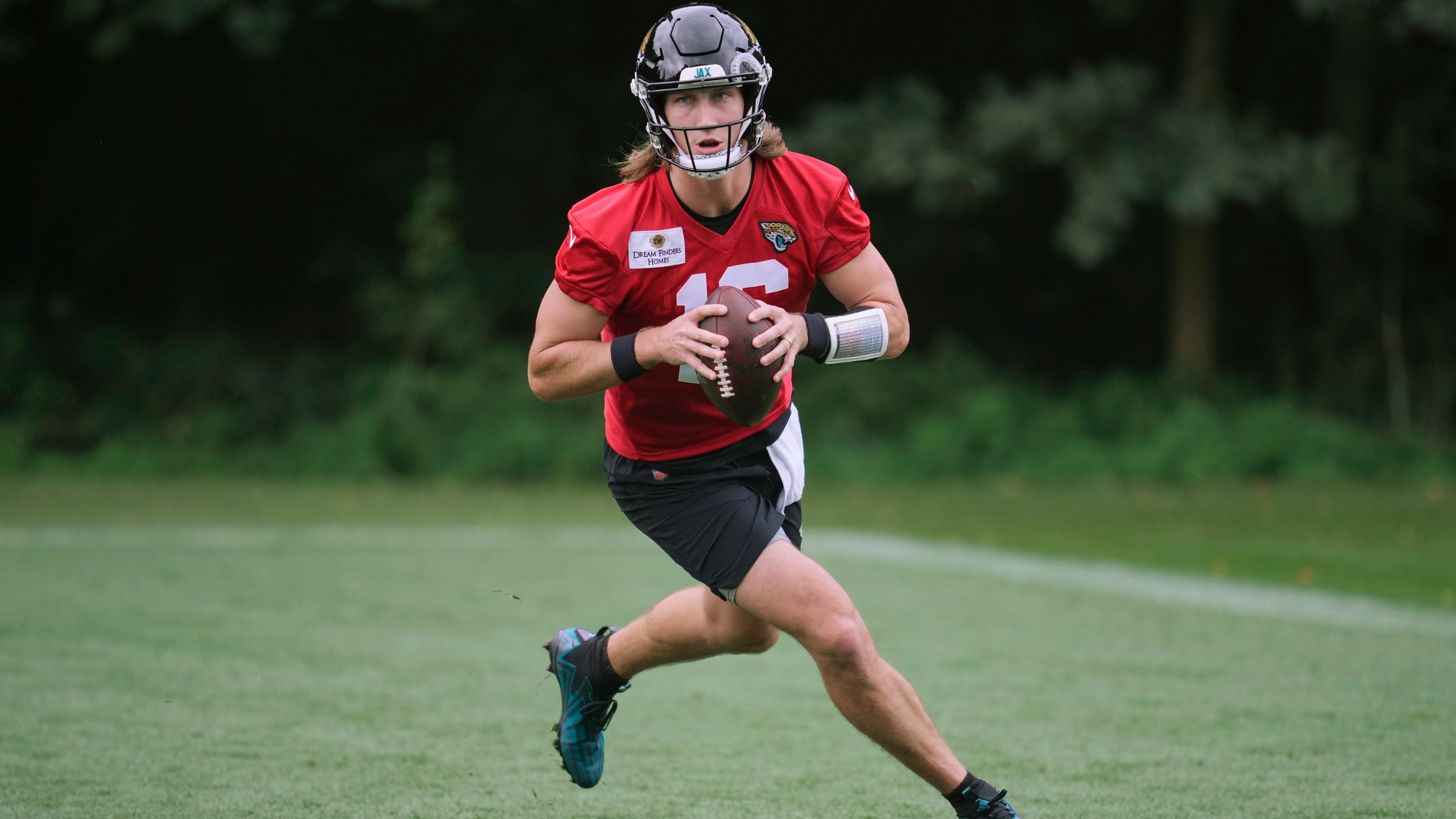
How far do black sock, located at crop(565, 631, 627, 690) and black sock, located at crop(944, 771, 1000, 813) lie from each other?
1222 millimetres

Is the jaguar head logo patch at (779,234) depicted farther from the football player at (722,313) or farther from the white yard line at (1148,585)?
the white yard line at (1148,585)

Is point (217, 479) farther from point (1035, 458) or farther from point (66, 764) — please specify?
point (66, 764)

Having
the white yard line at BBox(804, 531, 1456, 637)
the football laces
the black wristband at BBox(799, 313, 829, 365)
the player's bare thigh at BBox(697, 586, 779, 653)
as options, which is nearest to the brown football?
the football laces

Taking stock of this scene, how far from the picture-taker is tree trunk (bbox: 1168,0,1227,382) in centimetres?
1603

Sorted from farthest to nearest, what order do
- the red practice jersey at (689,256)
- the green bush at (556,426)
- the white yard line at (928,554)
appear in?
the green bush at (556,426), the white yard line at (928,554), the red practice jersey at (689,256)

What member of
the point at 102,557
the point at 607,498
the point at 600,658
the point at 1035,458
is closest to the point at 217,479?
the point at 607,498

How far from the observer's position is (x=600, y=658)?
4605 millimetres

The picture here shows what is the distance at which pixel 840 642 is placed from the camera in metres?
3.74

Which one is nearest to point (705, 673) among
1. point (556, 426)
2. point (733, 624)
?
point (733, 624)

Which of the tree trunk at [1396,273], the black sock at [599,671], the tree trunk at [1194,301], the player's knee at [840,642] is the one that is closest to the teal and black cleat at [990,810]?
the player's knee at [840,642]

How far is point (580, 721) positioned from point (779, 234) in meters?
1.62

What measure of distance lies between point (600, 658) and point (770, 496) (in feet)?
2.61

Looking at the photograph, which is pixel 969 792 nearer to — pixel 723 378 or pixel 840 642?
pixel 840 642

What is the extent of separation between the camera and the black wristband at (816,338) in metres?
3.79
